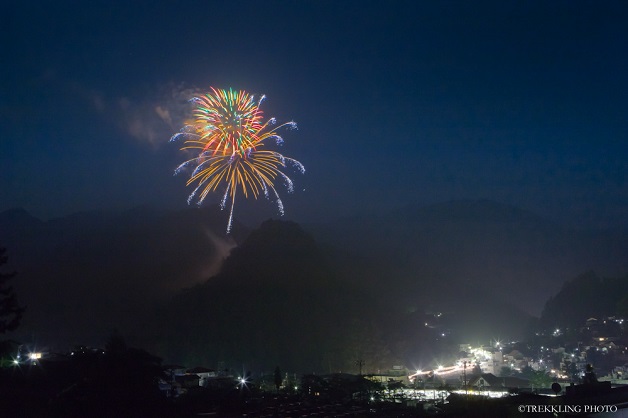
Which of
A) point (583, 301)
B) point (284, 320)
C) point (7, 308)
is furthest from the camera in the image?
point (583, 301)

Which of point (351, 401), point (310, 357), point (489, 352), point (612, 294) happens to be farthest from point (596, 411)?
point (612, 294)

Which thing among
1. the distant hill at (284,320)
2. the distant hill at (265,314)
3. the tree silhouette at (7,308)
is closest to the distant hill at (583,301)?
the distant hill at (284,320)

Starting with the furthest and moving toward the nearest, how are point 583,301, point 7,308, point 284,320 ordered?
point 583,301
point 284,320
point 7,308

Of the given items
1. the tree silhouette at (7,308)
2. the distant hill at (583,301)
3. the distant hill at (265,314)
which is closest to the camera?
A: the tree silhouette at (7,308)

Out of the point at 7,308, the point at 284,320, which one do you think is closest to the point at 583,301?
the point at 284,320

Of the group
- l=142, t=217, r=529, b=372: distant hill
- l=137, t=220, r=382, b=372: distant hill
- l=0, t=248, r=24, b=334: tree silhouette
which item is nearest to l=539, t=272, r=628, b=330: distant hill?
l=142, t=217, r=529, b=372: distant hill

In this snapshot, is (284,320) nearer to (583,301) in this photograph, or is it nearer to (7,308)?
(7,308)

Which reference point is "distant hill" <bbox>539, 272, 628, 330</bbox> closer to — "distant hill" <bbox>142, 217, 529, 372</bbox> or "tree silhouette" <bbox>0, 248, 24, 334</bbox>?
"distant hill" <bbox>142, 217, 529, 372</bbox>

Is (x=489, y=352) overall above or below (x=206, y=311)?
below

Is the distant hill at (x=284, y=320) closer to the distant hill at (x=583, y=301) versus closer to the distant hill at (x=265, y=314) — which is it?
the distant hill at (x=265, y=314)

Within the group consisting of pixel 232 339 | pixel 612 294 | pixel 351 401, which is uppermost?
pixel 612 294

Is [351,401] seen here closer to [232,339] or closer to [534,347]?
[232,339]
